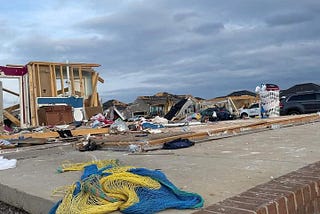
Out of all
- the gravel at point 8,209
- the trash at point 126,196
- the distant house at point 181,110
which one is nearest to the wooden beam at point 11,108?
the distant house at point 181,110

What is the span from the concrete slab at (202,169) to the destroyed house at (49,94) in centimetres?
1395

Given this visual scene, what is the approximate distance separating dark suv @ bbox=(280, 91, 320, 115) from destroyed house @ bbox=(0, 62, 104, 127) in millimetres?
10989

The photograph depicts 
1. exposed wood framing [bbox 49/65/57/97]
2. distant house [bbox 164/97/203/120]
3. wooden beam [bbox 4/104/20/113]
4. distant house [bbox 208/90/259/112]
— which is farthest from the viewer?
distant house [bbox 208/90/259/112]

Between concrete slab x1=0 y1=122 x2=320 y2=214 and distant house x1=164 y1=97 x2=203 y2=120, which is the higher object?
distant house x1=164 y1=97 x2=203 y2=120

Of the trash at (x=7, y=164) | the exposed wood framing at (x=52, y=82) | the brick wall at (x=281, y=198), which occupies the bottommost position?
the brick wall at (x=281, y=198)

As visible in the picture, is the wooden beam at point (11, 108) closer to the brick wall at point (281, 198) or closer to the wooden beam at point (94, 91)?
the wooden beam at point (94, 91)

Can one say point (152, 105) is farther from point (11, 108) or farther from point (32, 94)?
point (32, 94)

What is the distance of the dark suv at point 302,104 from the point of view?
2127 centimetres

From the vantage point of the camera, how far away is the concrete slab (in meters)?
3.27

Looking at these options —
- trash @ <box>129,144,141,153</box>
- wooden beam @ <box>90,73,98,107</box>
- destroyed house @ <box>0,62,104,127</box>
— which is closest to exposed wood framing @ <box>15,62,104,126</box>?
destroyed house @ <box>0,62,104,127</box>

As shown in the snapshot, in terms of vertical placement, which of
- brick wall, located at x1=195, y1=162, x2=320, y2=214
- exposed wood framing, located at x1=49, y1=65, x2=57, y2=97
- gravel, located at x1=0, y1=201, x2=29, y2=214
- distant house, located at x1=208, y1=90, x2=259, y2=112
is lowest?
gravel, located at x1=0, y1=201, x2=29, y2=214

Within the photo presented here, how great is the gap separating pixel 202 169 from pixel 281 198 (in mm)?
1423

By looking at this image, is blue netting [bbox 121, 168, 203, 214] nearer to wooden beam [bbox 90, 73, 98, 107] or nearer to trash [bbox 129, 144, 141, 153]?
trash [bbox 129, 144, 141, 153]

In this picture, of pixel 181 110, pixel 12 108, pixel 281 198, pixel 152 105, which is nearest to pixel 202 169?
pixel 281 198
